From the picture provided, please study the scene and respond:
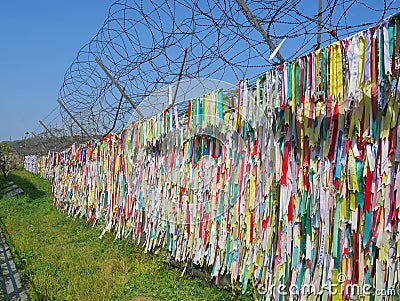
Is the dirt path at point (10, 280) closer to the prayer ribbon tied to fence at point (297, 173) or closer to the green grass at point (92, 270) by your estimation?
the green grass at point (92, 270)

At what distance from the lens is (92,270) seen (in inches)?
182

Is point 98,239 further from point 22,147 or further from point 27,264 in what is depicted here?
point 22,147

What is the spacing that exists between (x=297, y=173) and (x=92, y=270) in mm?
2934

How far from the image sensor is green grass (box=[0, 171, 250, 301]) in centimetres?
384

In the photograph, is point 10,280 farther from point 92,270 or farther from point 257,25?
point 257,25

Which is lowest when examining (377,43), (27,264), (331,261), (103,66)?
(27,264)

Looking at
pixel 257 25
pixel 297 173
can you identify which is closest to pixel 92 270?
pixel 297 173

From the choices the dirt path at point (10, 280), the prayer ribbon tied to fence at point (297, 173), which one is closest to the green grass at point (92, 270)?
the dirt path at point (10, 280)

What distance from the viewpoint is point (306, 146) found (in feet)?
8.29

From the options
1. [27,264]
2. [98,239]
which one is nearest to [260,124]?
[27,264]

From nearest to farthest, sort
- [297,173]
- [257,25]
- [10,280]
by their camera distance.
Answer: [297,173], [257,25], [10,280]

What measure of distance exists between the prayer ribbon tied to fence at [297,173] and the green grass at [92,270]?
260 mm

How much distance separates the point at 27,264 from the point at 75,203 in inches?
136

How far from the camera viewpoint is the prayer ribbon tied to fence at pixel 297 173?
2062mm
